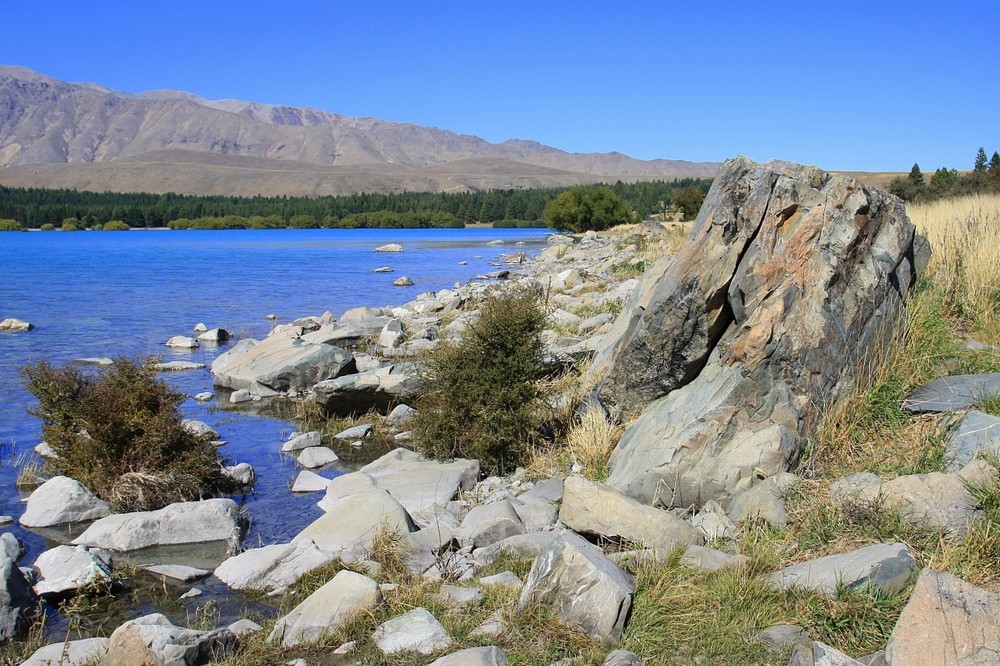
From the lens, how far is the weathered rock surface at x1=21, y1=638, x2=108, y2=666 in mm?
5738

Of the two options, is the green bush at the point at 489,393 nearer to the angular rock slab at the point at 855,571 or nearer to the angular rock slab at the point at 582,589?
the angular rock slab at the point at 582,589

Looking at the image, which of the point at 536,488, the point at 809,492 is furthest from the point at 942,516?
the point at 536,488

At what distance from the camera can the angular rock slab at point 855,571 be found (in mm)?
5211

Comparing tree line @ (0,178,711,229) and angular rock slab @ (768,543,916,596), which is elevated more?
tree line @ (0,178,711,229)

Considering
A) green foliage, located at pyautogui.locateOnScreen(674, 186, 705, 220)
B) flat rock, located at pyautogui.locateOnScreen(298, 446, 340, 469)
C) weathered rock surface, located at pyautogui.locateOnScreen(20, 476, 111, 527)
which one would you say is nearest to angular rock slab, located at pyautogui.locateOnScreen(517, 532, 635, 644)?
weathered rock surface, located at pyautogui.locateOnScreen(20, 476, 111, 527)

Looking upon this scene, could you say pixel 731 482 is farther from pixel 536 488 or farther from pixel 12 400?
pixel 12 400

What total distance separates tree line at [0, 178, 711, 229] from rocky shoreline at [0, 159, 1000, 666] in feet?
346

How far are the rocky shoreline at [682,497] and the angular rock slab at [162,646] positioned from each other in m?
0.01

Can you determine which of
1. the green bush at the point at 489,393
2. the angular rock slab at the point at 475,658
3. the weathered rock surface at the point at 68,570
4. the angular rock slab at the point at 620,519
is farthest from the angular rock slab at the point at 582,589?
the green bush at the point at 489,393

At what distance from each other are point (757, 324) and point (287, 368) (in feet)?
34.8

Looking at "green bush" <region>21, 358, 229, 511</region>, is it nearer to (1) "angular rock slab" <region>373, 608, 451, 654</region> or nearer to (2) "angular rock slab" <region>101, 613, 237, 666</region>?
(2) "angular rock slab" <region>101, 613, 237, 666</region>

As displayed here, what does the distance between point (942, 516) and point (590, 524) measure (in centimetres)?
263

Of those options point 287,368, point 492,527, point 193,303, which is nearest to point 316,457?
point 287,368

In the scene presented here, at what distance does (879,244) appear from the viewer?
817cm
